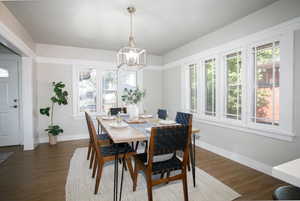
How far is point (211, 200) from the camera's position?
1.90 m

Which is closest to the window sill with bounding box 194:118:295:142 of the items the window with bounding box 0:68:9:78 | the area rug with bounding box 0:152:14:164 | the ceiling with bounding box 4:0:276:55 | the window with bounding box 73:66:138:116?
the ceiling with bounding box 4:0:276:55

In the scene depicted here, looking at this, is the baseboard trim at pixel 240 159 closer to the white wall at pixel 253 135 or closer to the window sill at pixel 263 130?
the white wall at pixel 253 135

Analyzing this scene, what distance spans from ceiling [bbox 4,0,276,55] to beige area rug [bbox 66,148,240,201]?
8.51 feet

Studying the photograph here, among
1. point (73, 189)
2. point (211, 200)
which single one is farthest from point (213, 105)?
point (73, 189)

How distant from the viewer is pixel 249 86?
2.76 metres

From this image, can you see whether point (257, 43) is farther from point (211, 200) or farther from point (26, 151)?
point (26, 151)

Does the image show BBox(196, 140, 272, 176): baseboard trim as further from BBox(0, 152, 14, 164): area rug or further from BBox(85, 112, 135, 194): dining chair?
BBox(0, 152, 14, 164): area rug

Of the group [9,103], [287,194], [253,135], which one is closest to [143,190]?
[287,194]

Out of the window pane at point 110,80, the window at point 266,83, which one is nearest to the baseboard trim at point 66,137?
the window pane at point 110,80

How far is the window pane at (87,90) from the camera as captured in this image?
4625 mm

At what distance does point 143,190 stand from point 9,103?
13.2 ft

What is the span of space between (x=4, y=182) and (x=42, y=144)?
190cm

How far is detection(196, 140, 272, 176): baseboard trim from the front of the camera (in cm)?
253

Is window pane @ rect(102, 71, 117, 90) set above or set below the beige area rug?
above
